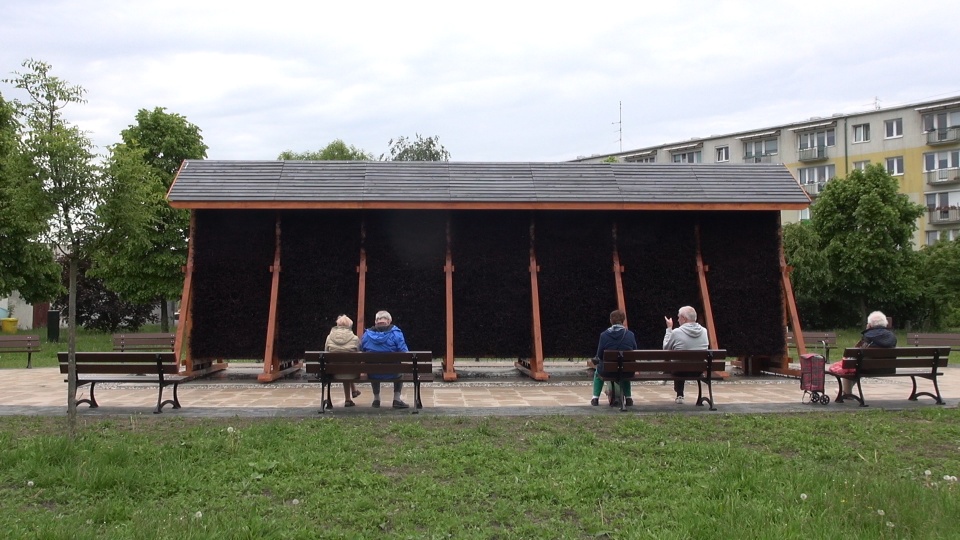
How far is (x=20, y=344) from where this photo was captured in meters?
19.7

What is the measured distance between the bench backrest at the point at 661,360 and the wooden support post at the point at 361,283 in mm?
5389

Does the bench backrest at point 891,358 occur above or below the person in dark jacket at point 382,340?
below

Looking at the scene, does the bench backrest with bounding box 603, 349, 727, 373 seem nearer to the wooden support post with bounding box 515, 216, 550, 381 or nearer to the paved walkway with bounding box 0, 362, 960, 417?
the paved walkway with bounding box 0, 362, 960, 417

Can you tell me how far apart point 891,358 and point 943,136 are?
47.5 metres

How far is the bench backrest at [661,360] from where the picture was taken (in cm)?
1045

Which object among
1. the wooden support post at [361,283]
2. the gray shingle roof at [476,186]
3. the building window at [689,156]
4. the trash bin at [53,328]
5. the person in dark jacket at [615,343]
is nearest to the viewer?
the person in dark jacket at [615,343]

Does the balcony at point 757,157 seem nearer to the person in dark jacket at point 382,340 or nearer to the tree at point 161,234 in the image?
the tree at point 161,234

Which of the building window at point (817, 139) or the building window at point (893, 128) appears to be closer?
the building window at point (893, 128)

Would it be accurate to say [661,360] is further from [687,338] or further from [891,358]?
[891,358]

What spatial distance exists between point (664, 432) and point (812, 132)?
54544mm

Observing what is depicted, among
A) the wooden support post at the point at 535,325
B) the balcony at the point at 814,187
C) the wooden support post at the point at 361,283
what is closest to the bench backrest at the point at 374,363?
the wooden support post at the point at 361,283

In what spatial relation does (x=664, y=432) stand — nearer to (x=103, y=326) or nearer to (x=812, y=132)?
(x=103, y=326)

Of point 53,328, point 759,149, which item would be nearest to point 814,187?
point 759,149

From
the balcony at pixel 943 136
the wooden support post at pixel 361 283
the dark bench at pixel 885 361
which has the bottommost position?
the dark bench at pixel 885 361
